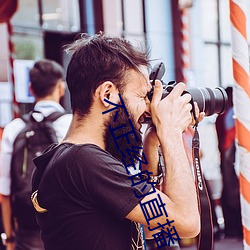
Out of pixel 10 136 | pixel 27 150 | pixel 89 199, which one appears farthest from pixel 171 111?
pixel 10 136

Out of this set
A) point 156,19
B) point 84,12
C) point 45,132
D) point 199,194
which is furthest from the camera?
point 156,19

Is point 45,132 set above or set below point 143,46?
below

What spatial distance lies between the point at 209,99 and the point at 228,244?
4.07 m

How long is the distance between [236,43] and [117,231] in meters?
0.91

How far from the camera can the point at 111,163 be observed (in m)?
1.35

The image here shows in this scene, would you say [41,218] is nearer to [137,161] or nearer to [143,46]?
[137,161]

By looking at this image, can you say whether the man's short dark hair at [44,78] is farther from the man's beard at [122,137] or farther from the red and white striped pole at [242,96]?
the man's beard at [122,137]

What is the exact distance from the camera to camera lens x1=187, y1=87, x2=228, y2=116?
Answer: 1612 millimetres

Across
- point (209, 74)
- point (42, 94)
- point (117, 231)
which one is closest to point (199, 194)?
point (117, 231)

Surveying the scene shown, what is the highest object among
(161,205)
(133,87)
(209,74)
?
(133,87)

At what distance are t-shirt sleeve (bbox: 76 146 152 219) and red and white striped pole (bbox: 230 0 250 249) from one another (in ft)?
Answer: 2.30

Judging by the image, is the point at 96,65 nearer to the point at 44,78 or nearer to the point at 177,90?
the point at 177,90

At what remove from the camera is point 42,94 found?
286cm

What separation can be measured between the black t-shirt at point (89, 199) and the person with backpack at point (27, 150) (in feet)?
4.13
